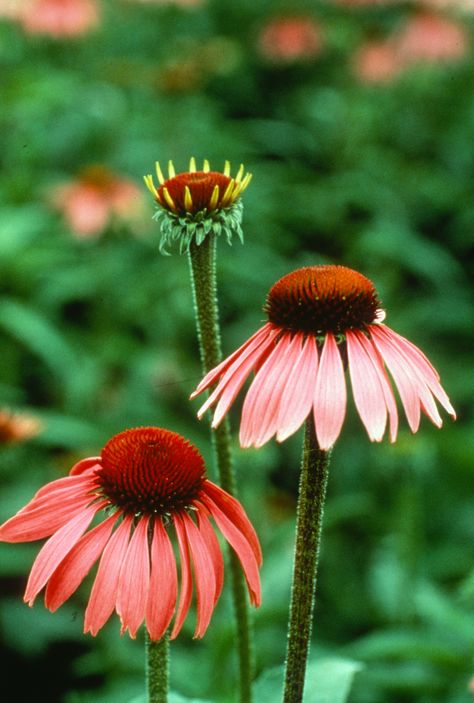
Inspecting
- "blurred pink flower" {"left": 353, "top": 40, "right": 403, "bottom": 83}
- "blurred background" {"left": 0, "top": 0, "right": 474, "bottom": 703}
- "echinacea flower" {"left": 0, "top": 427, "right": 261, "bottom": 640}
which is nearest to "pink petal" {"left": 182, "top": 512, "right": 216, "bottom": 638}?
"echinacea flower" {"left": 0, "top": 427, "right": 261, "bottom": 640}

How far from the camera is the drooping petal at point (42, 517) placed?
0.74 meters

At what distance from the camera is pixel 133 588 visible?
698 mm

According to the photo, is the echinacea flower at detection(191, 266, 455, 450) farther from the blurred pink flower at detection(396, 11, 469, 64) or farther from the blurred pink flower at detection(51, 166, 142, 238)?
the blurred pink flower at detection(396, 11, 469, 64)

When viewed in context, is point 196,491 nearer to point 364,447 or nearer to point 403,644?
point 403,644

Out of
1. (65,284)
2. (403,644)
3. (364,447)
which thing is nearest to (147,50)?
(65,284)

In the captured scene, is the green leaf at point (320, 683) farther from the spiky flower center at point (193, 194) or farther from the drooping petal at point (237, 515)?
the spiky flower center at point (193, 194)

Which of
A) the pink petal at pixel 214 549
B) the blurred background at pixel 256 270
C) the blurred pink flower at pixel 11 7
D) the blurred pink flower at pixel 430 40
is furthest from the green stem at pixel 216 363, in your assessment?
the blurred pink flower at pixel 430 40

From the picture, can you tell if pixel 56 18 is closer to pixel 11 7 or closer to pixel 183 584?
pixel 11 7

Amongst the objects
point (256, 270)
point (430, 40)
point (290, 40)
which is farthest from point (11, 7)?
point (256, 270)

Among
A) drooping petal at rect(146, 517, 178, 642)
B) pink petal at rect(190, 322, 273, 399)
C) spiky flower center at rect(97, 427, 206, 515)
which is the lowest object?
drooping petal at rect(146, 517, 178, 642)

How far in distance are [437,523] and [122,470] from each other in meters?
1.70

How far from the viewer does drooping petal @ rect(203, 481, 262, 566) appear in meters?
0.75

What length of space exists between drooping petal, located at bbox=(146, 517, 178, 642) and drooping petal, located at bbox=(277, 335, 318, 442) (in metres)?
0.13

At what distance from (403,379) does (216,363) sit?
195 mm
